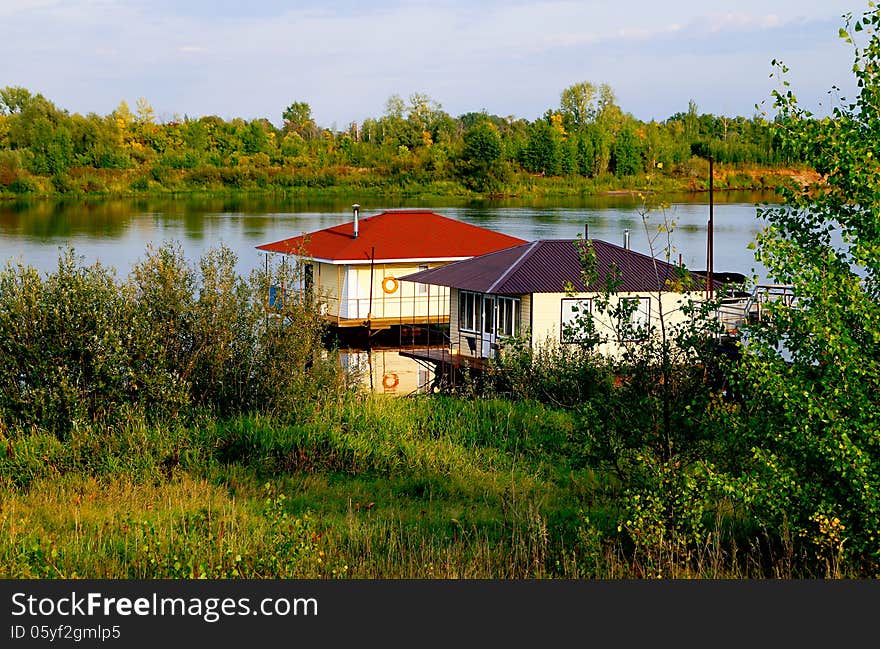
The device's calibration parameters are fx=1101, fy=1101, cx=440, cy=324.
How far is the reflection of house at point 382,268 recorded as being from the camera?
3123 cm

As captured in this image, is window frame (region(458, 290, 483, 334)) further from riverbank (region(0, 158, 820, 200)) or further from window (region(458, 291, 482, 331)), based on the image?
riverbank (region(0, 158, 820, 200))

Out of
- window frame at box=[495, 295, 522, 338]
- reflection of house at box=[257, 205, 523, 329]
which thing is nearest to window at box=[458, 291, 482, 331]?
window frame at box=[495, 295, 522, 338]

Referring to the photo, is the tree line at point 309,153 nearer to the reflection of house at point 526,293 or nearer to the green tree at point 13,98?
the green tree at point 13,98

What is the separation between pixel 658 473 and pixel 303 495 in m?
4.39

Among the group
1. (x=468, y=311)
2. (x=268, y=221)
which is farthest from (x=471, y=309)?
(x=268, y=221)

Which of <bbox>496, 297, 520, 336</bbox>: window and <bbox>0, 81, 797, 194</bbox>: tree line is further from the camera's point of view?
<bbox>0, 81, 797, 194</bbox>: tree line

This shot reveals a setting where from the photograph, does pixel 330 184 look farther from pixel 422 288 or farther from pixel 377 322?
pixel 377 322

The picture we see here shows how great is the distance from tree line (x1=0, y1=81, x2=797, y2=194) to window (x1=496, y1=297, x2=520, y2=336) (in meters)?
68.9

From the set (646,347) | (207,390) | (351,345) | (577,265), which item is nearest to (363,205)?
(351,345)

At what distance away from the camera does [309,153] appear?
101375mm

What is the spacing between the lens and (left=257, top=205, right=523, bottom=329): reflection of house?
3123 cm

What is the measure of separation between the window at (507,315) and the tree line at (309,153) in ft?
226

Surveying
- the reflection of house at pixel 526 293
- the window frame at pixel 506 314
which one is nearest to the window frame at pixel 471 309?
the reflection of house at pixel 526 293

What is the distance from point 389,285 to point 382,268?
0.54 m
